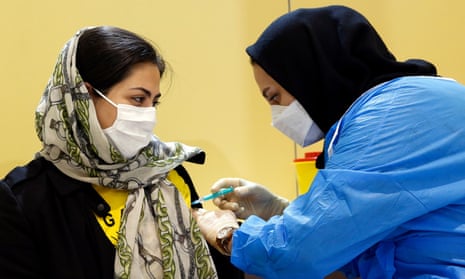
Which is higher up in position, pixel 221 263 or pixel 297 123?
pixel 297 123

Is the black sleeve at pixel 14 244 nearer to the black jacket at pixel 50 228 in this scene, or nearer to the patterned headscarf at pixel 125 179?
the black jacket at pixel 50 228

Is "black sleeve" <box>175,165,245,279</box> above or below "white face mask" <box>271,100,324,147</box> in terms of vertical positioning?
below

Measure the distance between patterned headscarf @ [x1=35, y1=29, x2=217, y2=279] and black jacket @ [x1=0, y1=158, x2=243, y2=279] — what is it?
38 mm

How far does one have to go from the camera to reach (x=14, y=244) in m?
1.32

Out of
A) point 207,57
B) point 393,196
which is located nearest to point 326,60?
point 393,196

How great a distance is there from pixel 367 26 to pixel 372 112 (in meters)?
0.34

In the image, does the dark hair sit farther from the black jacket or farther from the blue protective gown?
the blue protective gown

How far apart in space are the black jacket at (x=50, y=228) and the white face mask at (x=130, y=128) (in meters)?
0.14

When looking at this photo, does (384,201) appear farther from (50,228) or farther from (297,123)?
(50,228)

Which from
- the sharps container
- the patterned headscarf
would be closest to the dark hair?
the patterned headscarf

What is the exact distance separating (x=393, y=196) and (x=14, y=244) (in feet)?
2.89

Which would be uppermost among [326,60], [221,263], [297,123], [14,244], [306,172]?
[326,60]

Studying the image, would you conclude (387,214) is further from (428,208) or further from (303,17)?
(303,17)

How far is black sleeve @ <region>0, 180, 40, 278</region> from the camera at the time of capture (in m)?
1.30
